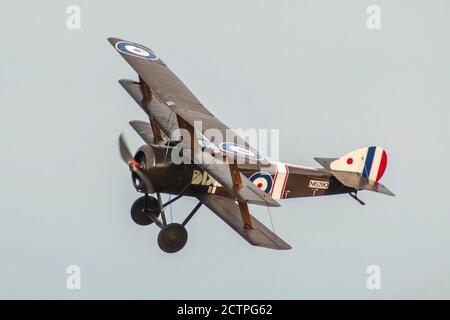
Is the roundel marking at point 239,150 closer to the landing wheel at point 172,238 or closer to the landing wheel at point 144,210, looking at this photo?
the landing wheel at point 172,238

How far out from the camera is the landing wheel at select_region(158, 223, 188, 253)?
72.6ft

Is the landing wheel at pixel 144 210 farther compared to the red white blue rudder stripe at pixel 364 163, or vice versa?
the red white blue rudder stripe at pixel 364 163

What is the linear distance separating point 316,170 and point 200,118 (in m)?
4.29

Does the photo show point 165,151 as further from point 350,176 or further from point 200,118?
point 350,176

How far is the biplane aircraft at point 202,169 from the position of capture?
2181 cm

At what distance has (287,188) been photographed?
25.0 metres

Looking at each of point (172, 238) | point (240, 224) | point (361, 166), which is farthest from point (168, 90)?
point (361, 166)

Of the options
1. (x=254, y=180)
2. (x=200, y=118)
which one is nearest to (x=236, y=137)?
(x=200, y=118)

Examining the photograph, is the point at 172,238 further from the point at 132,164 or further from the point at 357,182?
the point at 357,182

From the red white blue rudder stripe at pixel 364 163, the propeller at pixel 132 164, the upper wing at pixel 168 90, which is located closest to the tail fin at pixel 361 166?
the red white blue rudder stripe at pixel 364 163

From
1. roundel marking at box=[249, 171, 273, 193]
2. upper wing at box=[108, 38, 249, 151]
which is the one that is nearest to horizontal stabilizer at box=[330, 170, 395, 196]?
roundel marking at box=[249, 171, 273, 193]

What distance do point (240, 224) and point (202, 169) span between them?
4.63ft

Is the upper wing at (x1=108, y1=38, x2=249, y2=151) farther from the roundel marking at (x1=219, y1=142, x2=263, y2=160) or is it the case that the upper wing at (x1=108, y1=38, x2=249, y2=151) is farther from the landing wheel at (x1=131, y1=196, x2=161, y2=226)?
the landing wheel at (x1=131, y1=196, x2=161, y2=226)

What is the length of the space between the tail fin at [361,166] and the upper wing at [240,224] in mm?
3176
